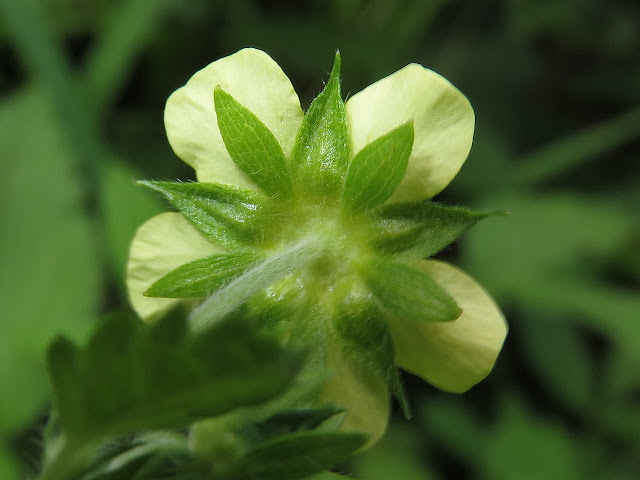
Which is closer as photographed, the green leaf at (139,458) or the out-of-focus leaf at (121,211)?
the green leaf at (139,458)

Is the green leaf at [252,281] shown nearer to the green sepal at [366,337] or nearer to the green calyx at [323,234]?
the green calyx at [323,234]

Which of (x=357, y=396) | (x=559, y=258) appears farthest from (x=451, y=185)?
(x=357, y=396)

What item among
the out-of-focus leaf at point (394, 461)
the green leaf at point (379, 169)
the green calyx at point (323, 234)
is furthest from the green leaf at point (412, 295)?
the out-of-focus leaf at point (394, 461)

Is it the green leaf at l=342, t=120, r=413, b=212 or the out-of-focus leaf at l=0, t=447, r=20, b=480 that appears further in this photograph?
the out-of-focus leaf at l=0, t=447, r=20, b=480

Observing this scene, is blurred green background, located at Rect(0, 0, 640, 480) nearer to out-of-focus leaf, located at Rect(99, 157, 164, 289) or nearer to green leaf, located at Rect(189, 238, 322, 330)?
out-of-focus leaf, located at Rect(99, 157, 164, 289)

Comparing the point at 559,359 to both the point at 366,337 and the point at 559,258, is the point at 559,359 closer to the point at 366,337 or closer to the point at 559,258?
the point at 559,258

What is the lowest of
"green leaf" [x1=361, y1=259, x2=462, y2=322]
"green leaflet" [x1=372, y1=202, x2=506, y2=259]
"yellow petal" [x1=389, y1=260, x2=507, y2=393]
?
"yellow petal" [x1=389, y1=260, x2=507, y2=393]

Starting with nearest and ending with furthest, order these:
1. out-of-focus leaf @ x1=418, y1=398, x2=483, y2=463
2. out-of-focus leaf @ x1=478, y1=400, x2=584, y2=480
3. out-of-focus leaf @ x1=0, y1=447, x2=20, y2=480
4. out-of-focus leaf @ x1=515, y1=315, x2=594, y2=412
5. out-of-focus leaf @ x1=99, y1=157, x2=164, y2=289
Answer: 1. out-of-focus leaf @ x1=0, y1=447, x2=20, y2=480
2. out-of-focus leaf @ x1=99, y1=157, x2=164, y2=289
3. out-of-focus leaf @ x1=478, y1=400, x2=584, y2=480
4. out-of-focus leaf @ x1=418, y1=398, x2=483, y2=463
5. out-of-focus leaf @ x1=515, y1=315, x2=594, y2=412

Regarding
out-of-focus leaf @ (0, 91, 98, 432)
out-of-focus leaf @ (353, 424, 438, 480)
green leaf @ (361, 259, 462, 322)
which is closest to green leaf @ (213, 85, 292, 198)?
green leaf @ (361, 259, 462, 322)
